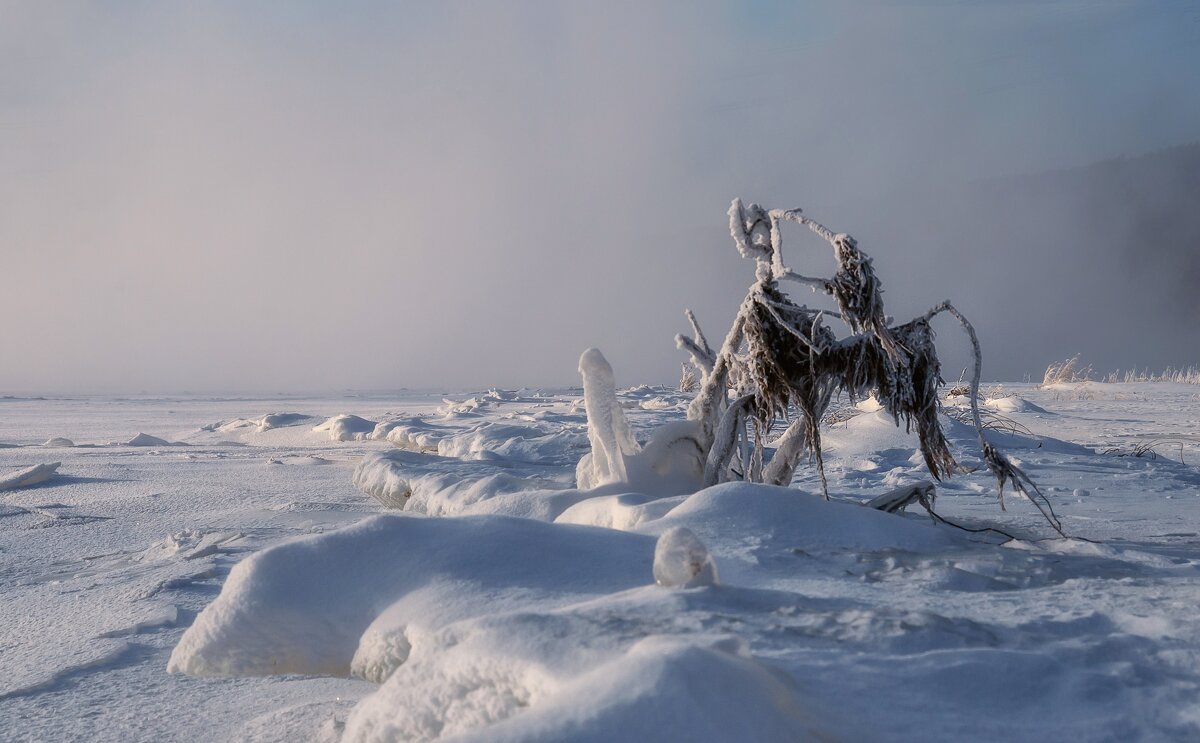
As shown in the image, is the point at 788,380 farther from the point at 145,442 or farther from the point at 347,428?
the point at 145,442

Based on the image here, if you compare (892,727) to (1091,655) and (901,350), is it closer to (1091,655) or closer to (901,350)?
(1091,655)

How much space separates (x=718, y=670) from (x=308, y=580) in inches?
41.8

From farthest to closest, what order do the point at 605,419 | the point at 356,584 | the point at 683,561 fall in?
the point at 605,419, the point at 356,584, the point at 683,561

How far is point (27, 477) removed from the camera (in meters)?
4.70

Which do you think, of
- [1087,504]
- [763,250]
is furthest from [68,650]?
[1087,504]

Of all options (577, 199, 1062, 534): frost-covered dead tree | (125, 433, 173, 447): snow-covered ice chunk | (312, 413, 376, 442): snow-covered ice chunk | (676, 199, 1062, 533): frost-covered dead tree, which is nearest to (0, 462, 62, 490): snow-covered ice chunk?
(125, 433, 173, 447): snow-covered ice chunk

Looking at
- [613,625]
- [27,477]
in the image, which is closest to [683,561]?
[613,625]

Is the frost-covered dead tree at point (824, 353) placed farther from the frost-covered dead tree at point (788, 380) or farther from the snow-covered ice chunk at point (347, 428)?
the snow-covered ice chunk at point (347, 428)

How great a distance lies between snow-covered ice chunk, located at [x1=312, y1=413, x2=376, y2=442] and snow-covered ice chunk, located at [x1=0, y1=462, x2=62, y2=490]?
339 cm

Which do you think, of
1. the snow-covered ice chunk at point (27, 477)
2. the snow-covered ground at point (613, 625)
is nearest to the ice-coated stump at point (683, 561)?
the snow-covered ground at point (613, 625)

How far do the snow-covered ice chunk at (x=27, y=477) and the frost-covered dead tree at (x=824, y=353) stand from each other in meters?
4.20

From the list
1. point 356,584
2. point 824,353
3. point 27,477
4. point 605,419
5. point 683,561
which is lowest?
point 27,477

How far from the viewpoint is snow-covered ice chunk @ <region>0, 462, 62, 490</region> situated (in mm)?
4570

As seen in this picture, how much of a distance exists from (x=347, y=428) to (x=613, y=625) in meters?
7.82
